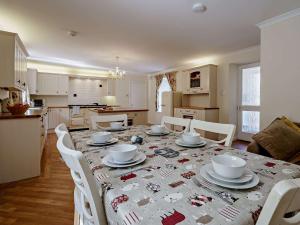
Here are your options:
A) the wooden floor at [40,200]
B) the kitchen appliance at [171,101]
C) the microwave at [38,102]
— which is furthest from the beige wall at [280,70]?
the microwave at [38,102]

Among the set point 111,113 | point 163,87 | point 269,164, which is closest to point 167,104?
point 163,87

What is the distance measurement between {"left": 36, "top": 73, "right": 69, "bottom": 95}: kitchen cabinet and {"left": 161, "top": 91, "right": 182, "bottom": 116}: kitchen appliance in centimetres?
358

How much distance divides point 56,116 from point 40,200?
4.45 m

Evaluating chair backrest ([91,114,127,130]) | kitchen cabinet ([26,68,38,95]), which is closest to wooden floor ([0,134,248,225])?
chair backrest ([91,114,127,130])

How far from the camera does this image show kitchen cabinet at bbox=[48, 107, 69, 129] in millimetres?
5652

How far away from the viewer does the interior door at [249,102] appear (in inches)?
167

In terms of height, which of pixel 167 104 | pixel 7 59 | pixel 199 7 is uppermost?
pixel 199 7

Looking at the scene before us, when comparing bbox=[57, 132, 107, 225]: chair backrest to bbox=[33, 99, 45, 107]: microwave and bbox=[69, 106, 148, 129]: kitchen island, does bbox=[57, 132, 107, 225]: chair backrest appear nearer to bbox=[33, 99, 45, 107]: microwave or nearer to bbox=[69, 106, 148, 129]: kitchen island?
bbox=[69, 106, 148, 129]: kitchen island

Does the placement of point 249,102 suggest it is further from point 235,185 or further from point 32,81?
point 32,81

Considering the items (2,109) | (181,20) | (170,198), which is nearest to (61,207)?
(170,198)

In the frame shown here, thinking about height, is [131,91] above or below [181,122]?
above

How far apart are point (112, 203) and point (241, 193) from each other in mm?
467

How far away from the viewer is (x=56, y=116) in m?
5.77

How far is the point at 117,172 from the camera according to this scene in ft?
2.62
